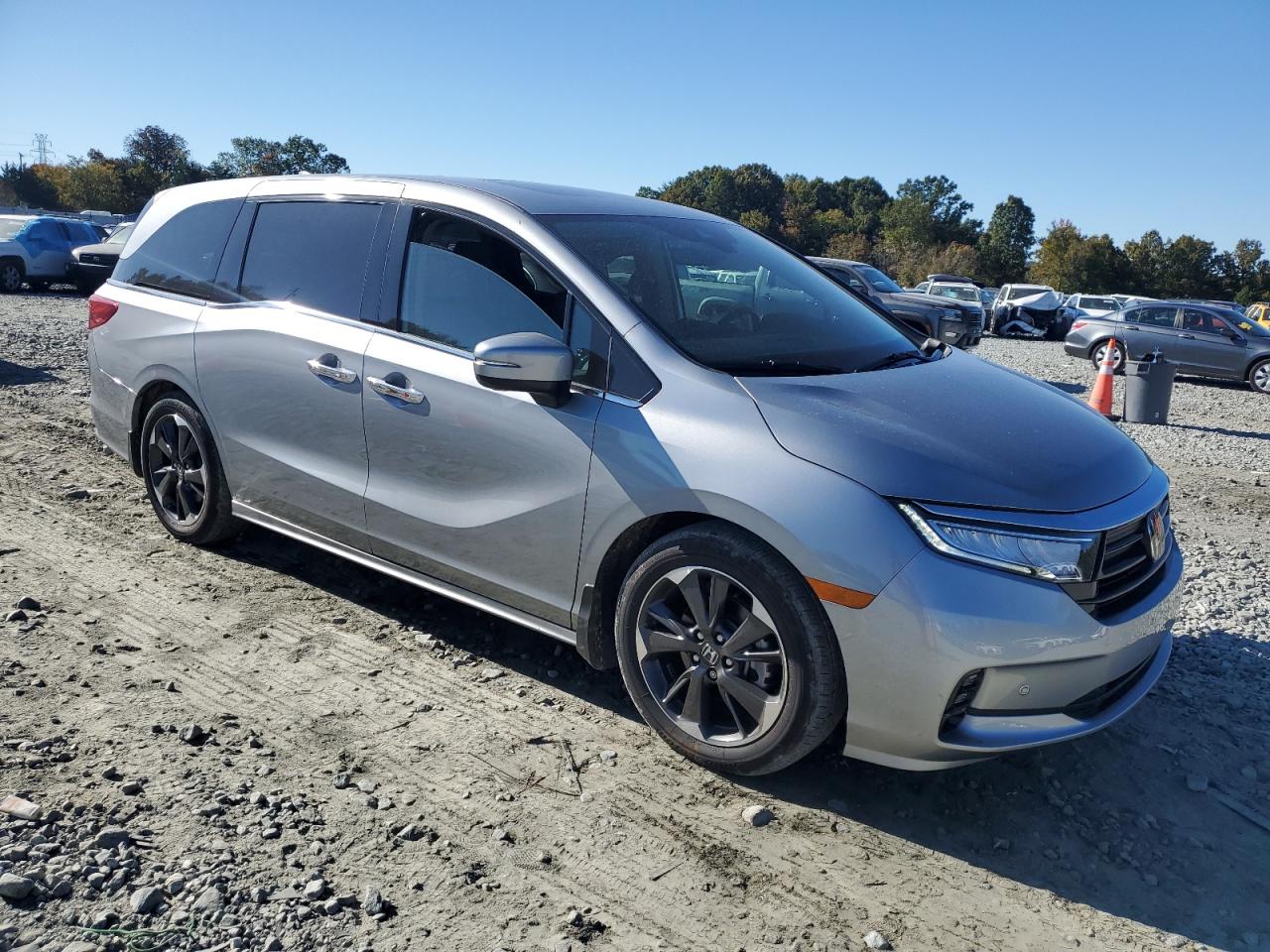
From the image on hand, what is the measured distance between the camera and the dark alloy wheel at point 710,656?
9.98ft

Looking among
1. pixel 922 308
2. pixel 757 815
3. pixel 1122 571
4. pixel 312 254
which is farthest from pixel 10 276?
pixel 1122 571

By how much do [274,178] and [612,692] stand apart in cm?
295

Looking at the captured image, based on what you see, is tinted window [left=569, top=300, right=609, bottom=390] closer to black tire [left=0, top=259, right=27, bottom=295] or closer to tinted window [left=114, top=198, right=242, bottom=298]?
tinted window [left=114, top=198, right=242, bottom=298]

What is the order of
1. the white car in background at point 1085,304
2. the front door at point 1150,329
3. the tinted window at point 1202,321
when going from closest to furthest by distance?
the tinted window at point 1202,321
the front door at point 1150,329
the white car in background at point 1085,304

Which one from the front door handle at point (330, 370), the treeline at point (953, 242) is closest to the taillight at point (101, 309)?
the front door handle at point (330, 370)

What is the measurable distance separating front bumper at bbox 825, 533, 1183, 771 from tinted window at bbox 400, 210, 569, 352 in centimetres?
150

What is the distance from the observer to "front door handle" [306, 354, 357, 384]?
398 centimetres

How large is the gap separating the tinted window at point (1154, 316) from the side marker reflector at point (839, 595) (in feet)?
60.6

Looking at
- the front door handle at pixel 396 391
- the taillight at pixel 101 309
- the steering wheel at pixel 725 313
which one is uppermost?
the steering wheel at pixel 725 313

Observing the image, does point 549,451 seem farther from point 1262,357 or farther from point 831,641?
point 1262,357

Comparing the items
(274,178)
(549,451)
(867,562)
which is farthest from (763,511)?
(274,178)

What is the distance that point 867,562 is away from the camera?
278 centimetres

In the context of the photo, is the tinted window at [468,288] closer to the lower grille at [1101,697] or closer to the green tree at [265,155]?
the lower grille at [1101,697]

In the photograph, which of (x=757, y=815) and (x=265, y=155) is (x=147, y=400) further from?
(x=265, y=155)
